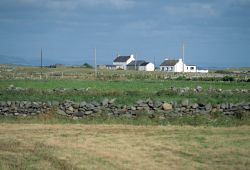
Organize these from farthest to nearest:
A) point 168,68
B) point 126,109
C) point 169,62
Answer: point 169,62 → point 168,68 → point 126,109

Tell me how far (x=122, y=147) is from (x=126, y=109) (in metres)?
6.97

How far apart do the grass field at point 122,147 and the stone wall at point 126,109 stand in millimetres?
2010

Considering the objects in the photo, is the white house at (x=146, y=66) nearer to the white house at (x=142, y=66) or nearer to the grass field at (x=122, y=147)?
the white house at (x=142, y=66)

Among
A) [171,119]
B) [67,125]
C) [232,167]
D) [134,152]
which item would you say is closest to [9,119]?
[67,125]

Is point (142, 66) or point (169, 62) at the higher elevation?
point (169, 62)

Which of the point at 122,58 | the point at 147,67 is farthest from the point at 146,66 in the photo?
the point at 122,58

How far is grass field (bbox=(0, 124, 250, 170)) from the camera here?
11.3m

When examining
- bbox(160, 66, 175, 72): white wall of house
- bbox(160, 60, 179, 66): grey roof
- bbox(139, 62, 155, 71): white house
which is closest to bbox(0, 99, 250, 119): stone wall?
bbox(160, 66, 175, 72): white wall of house

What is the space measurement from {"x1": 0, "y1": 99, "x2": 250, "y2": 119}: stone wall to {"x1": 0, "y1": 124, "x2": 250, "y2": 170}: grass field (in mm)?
2010

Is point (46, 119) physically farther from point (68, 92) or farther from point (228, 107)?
point (68, 92)

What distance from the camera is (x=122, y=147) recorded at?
44.2 ft

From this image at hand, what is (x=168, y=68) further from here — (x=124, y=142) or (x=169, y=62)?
(x=124, y=142)

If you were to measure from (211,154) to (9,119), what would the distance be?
1142 centimetres

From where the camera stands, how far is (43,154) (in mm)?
12219
